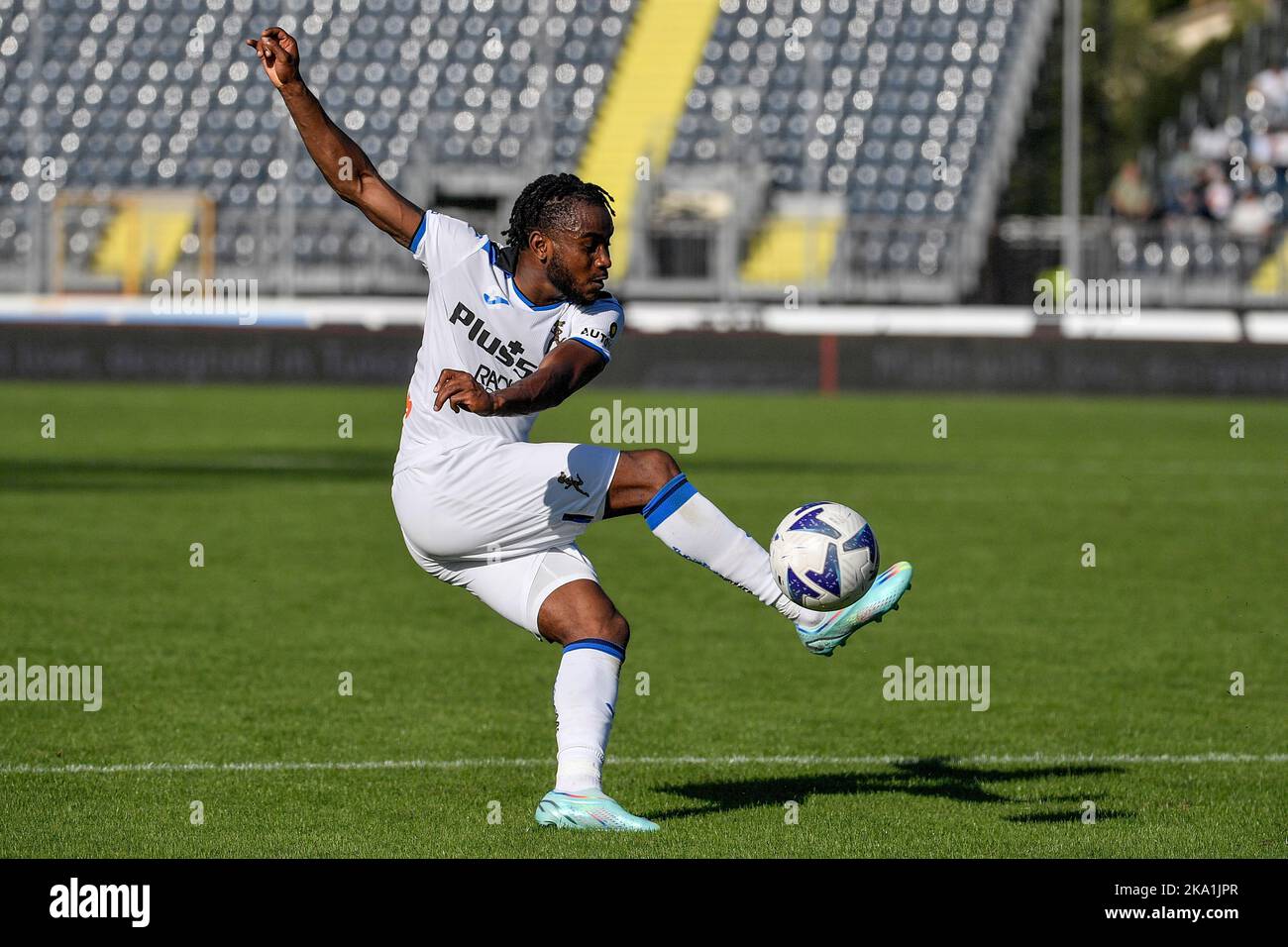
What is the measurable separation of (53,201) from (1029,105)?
15215 millimetres

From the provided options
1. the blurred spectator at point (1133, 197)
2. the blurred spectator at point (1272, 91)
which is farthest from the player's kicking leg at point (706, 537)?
the blurred spectator at point (1272, 91)

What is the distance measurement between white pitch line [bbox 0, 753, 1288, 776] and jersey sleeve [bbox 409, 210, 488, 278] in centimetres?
194

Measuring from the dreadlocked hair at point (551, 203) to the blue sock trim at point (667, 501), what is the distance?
79 centimetres

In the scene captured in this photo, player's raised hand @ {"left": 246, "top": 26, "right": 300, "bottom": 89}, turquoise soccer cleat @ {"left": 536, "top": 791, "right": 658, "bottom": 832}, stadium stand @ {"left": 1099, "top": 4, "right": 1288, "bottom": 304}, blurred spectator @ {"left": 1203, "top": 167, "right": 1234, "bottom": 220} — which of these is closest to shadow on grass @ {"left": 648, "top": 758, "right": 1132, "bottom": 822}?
turquoise soccer cleat @ {"left": 536, "top": 791, "right": 658, "bottom": 832}

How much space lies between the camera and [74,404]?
2509 cm

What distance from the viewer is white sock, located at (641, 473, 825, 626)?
6137 millimetres

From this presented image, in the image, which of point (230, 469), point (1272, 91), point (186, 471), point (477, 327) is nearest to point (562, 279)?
point (477, 327)

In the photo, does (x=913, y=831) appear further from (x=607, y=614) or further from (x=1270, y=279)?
(x=1270, y=279)

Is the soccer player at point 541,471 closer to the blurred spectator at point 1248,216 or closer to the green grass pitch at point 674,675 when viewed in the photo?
the green grass pitch at point 674,675

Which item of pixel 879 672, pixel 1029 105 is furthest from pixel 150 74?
pixel 879 672

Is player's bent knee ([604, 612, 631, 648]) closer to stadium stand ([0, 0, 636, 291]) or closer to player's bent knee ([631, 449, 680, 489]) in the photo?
Result: player's bent knee ([631, 449, 680, 489])

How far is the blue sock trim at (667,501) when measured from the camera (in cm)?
614
